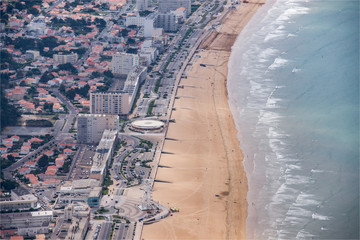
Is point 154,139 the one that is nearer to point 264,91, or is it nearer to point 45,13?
point 264,91

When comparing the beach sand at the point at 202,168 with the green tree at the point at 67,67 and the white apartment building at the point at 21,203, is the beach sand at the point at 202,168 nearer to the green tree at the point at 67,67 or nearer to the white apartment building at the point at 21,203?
the white apartment building at the point at 21,203

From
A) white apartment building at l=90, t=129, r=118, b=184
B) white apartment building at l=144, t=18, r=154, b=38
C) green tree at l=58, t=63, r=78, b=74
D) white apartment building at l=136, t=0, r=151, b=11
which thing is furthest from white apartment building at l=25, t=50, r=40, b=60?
white apartment building at l=90, t=129, r=118, b=184

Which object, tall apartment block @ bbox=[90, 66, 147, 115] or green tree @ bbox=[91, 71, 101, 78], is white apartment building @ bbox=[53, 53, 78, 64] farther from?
tall apartment block @ bbox=[90, 66, 147, 115]

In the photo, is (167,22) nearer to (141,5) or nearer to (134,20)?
(134,20)

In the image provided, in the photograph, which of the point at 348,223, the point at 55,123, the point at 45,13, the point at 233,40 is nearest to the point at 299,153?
the point at 348,223

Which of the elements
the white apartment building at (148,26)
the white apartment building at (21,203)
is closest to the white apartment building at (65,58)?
the white apartment building at (148,26)

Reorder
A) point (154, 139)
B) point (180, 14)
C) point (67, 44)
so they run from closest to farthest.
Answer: point (154, 139)
point (67, 44)
point (180, 14)

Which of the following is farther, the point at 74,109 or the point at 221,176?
the point at 74,109
